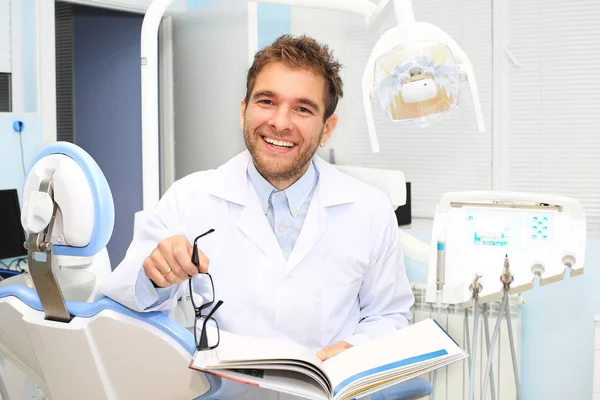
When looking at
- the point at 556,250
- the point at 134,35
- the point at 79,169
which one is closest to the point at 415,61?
the point at 556,250

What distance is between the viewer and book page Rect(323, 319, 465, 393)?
1152mm

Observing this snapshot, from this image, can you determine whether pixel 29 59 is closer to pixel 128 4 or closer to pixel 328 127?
pixel 128 4

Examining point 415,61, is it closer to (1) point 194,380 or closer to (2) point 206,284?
(2) point 206,284

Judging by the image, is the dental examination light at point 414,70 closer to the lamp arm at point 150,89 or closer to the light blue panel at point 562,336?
the lamp arm at point 150,89

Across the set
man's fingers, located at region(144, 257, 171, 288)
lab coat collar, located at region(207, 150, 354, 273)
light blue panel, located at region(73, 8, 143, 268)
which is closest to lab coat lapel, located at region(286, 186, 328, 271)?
lab coat collar, located at region(207, 150, 354, 273)

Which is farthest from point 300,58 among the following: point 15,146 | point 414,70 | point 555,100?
point 15,146

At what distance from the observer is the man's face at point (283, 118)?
61.5 inches

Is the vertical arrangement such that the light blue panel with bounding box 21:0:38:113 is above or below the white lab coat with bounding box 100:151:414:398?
above

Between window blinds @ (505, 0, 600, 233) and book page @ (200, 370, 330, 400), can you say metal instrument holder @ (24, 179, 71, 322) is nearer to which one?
book page @ (200, 370, 330, 400)

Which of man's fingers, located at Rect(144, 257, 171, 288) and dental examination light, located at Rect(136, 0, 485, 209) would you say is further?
dental examination light, located at Rect(136, 0, 485, 209)

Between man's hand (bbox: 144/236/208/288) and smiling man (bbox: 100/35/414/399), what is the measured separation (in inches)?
11.0

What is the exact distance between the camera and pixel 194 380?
125cm

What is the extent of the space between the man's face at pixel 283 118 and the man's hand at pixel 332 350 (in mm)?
394

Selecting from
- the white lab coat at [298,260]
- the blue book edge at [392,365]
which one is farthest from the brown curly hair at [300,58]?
the blue book edge at [392,365]
